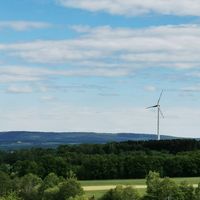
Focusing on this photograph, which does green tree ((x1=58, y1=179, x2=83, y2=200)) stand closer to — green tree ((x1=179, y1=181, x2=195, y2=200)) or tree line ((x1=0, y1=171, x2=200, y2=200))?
tree line ((x1=0, y1=171, x2=200, y2=200))

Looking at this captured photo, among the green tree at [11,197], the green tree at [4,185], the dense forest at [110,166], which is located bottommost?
the green tree at [11,197]

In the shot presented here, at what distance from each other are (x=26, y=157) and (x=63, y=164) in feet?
75.1

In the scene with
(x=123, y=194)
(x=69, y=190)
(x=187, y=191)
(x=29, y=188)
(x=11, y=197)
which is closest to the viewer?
(x=187, y=191)

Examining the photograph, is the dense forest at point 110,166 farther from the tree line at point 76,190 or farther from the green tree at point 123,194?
the green tree at point 123,194

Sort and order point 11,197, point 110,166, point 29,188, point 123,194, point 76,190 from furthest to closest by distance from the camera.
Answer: point 110,166 → point 29,188 → point 76,190 → point 11,197 → point 123,194

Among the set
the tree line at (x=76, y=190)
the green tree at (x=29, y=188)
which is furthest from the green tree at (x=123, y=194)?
the green tree at (x=29, y=188)

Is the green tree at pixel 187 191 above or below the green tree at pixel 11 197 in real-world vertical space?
above

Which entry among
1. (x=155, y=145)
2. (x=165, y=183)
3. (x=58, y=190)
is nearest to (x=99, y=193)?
(x=58, y=190)

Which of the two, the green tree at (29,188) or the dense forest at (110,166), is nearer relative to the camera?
the green tree at (29,188)

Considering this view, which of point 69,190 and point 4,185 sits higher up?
point 69,190

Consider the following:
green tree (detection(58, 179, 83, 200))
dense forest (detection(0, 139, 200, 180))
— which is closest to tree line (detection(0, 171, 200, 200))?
green tree (detection(58, 179, 83, 200))

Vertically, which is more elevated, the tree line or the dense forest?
the dense forest

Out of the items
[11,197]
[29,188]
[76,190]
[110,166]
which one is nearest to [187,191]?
[76,190]

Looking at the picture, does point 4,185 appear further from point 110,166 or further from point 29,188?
point 110,166
